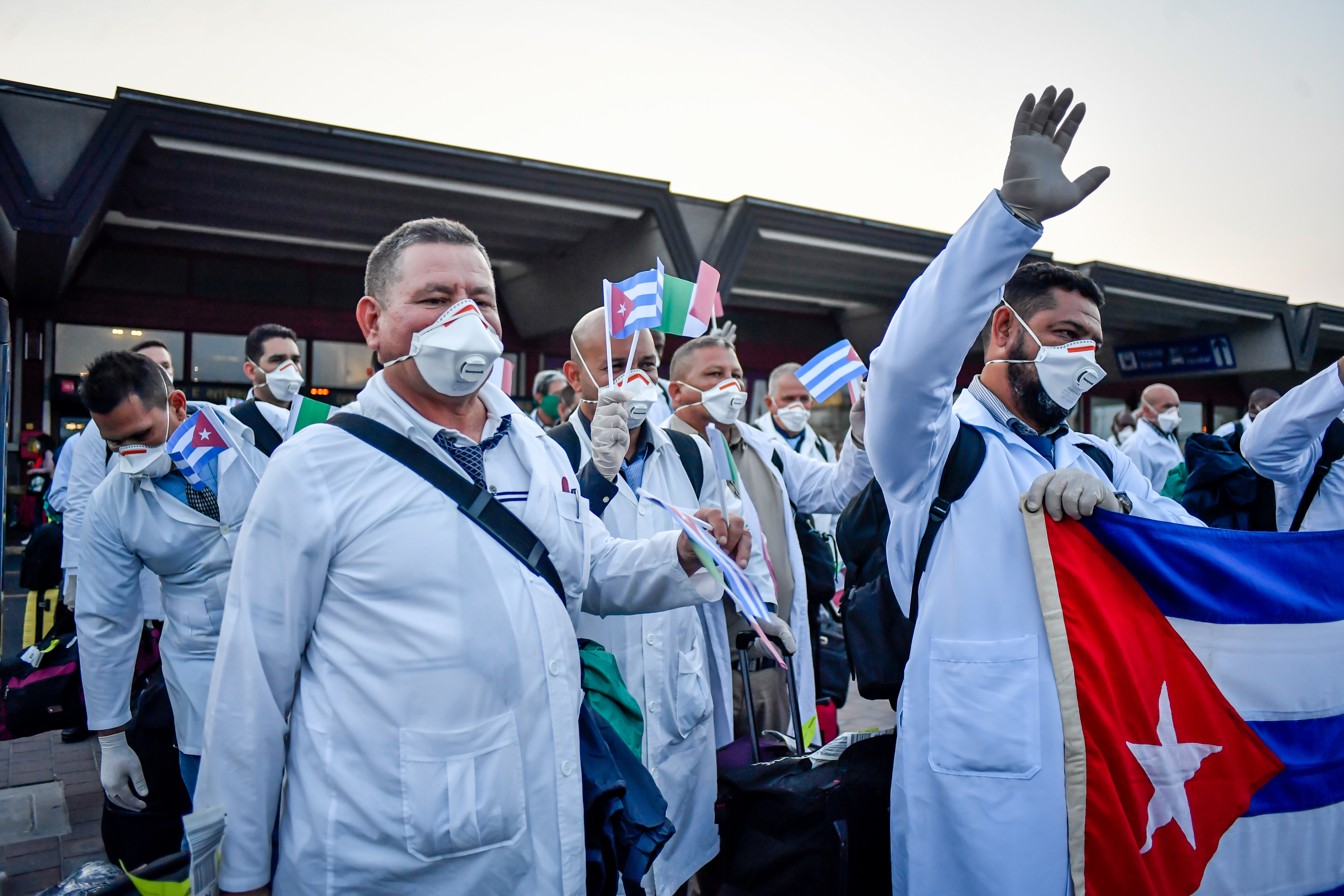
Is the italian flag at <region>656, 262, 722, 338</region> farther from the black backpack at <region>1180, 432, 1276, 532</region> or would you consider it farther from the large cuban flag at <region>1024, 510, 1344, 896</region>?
the black backpack at <region>1180, 432, 1276, 532</region>

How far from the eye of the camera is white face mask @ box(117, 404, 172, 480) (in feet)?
10.7

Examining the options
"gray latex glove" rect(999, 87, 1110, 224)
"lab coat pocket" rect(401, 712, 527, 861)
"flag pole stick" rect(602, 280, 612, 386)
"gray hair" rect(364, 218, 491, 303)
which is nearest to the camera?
"lab coat pocket" rect(401, 712, 527, 861)

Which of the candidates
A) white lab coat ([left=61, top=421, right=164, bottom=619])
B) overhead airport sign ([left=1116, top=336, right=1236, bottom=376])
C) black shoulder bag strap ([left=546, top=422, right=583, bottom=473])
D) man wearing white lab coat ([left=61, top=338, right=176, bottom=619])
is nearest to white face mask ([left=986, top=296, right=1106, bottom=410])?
black shoulder bag strap ([left=546, top=422, right=583, bottom=473])

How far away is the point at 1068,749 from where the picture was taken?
2.01 m

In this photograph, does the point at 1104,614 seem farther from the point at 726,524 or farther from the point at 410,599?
the point at 410,599

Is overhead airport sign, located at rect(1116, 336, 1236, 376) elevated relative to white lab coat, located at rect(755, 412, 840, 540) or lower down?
elevated

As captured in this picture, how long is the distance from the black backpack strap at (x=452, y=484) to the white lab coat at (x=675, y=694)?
3.46ft

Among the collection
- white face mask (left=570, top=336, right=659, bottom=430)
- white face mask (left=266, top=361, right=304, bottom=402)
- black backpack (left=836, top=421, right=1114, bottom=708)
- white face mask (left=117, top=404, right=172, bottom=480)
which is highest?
white face mask (left=266, top=361, right=304, bottom=402)

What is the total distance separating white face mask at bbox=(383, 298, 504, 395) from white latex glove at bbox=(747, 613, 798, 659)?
3.23ft

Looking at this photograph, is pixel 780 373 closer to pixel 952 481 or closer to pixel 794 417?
pixel 794 417

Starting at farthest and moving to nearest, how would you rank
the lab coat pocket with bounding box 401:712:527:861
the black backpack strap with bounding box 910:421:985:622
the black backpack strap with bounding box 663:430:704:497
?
1. the black backpack strap with bounding box 663:430:704:497
2. the black backpack strap with bounding box 910:421:985:622
3. the lab coat pocket with bounding box 401:712:527:861

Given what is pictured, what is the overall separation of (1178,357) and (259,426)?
24.6 m

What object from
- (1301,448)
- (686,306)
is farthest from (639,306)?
(1301,448)

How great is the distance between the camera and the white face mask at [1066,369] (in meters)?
2.40
